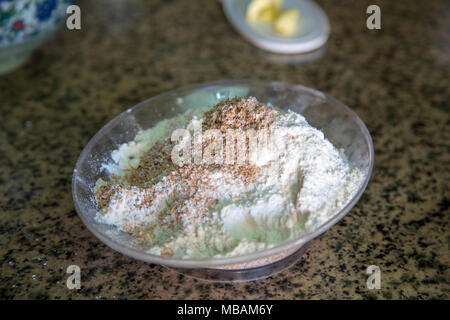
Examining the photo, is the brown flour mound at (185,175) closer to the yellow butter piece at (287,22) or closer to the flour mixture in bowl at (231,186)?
the flour mixture in bowl at (231,186)

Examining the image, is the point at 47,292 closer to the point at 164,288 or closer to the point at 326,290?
the point at 164,288

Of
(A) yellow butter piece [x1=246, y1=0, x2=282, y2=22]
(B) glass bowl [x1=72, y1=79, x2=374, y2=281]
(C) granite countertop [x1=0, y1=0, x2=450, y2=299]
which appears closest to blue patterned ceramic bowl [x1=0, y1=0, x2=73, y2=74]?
(C) granite countertop [x1=0, y1=0, x2=450, y2=299]

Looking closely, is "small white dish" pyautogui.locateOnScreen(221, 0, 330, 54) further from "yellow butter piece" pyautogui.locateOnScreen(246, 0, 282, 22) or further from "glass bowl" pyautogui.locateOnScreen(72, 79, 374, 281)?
"glass bowl" pyautogui.locateOnScreen(72, 79, 374, 281)

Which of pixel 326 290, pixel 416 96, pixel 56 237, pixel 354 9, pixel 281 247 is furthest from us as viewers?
pixel 354 9

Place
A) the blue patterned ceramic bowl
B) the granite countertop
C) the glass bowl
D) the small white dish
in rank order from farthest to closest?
1. the small white dish
2. the blue patterned ceramic bowl
3. the granite countertop
4. the glass bowl
